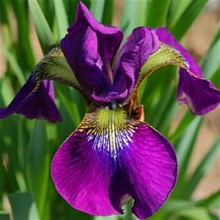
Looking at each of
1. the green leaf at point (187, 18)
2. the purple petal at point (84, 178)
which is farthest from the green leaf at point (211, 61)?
the purple petal at point (84, 178)

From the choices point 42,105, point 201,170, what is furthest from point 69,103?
point 201,170

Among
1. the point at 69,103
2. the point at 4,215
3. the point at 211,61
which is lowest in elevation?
the point at 4,215

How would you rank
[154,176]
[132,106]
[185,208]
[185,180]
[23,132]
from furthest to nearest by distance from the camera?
1. [185,180]
2. [23,132]
3. [185,208]
4. [132,106]
5. [154,176]

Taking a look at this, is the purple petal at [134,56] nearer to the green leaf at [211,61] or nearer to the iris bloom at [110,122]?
the iris bloom at [110,122]

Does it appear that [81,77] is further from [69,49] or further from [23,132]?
[23,132]

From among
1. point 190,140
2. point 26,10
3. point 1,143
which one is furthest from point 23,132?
point 190,140

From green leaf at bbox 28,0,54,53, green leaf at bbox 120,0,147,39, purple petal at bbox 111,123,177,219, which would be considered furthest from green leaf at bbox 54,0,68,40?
purple petal at bbox 111,123,177,219

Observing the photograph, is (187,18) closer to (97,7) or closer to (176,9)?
(176,9)

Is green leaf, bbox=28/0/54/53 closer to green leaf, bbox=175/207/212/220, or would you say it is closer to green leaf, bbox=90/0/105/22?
green leaf, bbox=90/0/105/22
